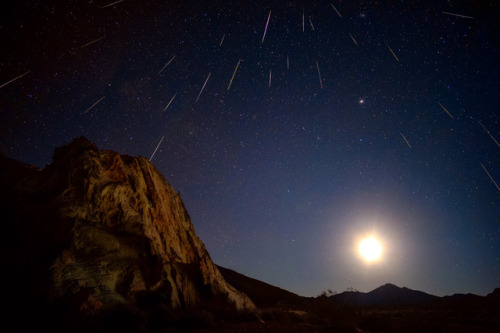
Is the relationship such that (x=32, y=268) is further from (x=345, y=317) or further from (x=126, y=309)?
(x=345, y=317)

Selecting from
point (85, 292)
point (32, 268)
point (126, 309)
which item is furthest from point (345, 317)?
point (32, 268)

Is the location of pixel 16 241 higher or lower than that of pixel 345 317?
higher

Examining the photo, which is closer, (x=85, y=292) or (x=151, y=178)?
(x=85, y=292)

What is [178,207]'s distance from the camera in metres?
29.1

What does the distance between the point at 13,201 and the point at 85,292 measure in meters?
10.9

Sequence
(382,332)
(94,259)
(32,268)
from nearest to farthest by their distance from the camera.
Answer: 1. (32,268)
2. (94,259)
3. (382,332)

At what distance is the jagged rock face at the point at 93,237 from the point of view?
1110 centimetres

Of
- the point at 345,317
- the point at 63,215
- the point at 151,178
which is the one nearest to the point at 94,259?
the point at 63,215

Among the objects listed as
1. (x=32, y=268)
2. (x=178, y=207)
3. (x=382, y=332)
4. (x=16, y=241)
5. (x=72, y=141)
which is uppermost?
(x=72, y=141)

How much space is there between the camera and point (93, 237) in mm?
13797

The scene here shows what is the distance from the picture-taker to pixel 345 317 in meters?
21.4

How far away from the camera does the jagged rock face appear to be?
11.1m

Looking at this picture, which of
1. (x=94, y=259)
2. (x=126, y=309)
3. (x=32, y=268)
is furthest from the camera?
(x=94, y=259)

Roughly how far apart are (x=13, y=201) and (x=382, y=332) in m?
29.5
